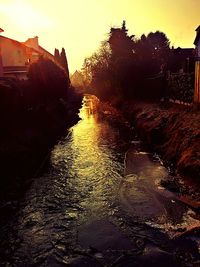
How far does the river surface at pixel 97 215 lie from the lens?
9352 millimetres

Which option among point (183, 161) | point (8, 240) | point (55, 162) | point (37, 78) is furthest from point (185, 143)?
point (37, 78)

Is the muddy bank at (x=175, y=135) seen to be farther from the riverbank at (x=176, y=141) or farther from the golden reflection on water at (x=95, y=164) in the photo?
the golden reflection on water at (x=95, y=164)

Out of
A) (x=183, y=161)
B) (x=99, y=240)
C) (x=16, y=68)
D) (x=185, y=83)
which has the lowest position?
(x=99, y=240)

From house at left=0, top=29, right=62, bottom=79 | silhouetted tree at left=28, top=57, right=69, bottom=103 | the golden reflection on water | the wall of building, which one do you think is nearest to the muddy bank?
Result: the golden reflection on water

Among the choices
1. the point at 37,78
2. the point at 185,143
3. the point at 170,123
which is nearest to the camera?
the point at 185,143

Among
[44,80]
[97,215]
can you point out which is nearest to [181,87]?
[44,80]

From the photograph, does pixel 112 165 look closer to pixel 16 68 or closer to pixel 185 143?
pixel 185 143

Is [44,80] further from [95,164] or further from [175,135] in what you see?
[175,135]

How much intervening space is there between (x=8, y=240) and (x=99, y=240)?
2.87m

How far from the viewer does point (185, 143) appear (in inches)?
638

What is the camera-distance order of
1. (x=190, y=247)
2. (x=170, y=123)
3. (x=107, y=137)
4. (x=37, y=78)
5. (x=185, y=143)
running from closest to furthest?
1. (x=190, y=247)
2. (x=185, y=143)
3. (x=170, y=123)
4. (x=107, y=137)
5. (x=37, y=78)

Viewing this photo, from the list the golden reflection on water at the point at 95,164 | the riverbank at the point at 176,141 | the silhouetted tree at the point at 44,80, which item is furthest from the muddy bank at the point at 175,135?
the silhouetted tree at the point at 44,80

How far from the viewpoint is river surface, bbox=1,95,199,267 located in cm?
935

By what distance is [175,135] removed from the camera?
18.3 m
